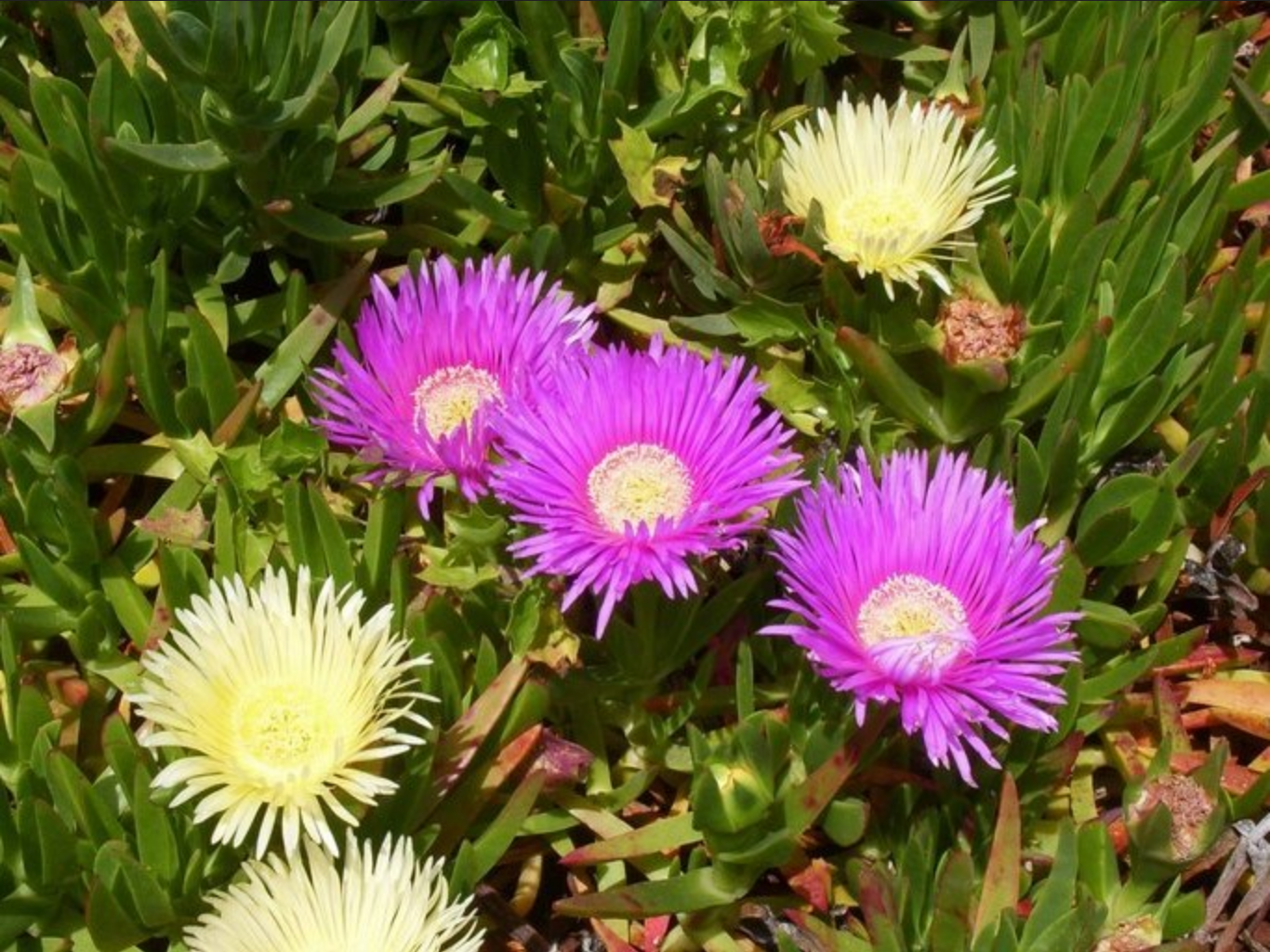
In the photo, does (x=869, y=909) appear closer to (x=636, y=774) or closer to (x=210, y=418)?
(x=636, y=774)

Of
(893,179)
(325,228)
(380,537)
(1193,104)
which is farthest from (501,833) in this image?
(1193,104)

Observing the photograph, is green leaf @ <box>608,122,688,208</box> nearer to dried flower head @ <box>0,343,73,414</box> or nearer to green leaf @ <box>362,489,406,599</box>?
green leaf @ <box>362,489,406,599</box>

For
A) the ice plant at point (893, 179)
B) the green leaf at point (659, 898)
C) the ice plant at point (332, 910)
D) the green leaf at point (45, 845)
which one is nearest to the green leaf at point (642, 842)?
the green leaf at point (659, 898)

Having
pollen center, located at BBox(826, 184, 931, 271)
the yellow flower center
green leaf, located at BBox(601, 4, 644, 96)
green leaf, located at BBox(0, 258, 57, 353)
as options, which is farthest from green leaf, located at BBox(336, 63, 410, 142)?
the yellow flower center

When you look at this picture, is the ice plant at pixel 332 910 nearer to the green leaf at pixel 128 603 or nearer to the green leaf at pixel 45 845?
the green leaf at pixel 45 845

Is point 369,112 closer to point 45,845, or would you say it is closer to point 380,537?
point 380,537

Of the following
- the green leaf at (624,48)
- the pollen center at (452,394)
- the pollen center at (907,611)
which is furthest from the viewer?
the green leaf at (624,48)
